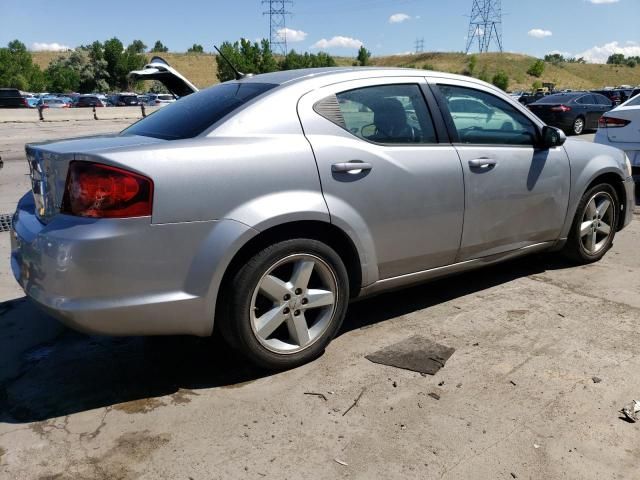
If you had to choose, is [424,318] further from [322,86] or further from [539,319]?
[322,86]

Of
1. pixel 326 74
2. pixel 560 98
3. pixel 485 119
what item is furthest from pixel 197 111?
pixel 560 98

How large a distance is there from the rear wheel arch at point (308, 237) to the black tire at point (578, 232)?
228cm

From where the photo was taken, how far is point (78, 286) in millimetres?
2627

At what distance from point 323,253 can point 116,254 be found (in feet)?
3.58

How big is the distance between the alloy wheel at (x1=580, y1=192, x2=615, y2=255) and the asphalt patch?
2074mm

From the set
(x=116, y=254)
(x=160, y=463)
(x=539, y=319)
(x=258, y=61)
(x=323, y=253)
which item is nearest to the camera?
(x=160, y=463)

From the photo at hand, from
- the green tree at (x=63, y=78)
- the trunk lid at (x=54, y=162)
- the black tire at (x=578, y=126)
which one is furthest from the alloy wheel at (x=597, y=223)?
the green tree at (x=63, y=78)

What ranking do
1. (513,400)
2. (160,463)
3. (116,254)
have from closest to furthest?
(160,463), (116,254), (513,400)

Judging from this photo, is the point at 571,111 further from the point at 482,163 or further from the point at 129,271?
the point at 129,271

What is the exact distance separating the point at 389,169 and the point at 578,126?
1819 cm

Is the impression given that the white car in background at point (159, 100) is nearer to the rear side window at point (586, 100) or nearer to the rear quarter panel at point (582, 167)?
the rear side window at point (586, 100)

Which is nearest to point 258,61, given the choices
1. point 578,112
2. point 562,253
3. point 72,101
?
point 72,101

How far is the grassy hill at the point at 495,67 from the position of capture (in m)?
104

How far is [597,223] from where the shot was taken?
4922 millimetres
